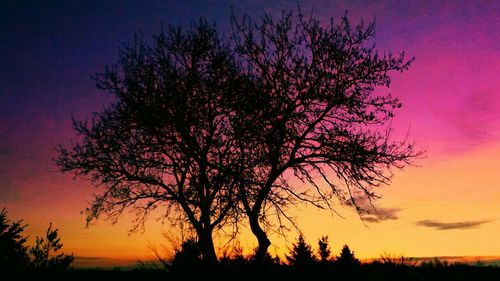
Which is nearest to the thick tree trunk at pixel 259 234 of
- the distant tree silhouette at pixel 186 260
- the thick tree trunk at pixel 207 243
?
the thick tree trunk at pixel 207 243

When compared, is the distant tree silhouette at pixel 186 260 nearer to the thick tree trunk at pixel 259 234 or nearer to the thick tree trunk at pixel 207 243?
the thick tree trunk at pixel 259 234

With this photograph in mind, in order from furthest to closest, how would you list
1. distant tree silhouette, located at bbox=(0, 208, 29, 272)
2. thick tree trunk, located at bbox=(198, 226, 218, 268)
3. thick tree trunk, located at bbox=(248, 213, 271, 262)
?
thick tree trunk, located at bbox=(198, 226, 218, 268) → thick tree trunk, located at bbox=(248, 213, 271, 262) → distant tree silhouette, located at bbox=(0, 208, 29, 272)

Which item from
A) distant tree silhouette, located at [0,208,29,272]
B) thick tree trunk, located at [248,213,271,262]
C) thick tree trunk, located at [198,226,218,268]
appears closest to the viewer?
distant tree silhouette, located at [0,208,29,272]

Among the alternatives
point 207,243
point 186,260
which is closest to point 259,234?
point 207,243

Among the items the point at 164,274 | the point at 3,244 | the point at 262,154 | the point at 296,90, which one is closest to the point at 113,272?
the point at 164,274

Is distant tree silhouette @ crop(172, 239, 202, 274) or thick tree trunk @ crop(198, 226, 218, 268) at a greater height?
thick tree trunk @ crop(198, 226, 218, 268)

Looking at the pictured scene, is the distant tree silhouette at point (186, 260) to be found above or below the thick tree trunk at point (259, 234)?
below

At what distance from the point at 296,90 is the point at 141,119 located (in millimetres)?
7146

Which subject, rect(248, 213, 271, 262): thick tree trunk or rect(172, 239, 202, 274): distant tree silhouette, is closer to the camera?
rect(172, 239, 202, 274): distant tree silhouette

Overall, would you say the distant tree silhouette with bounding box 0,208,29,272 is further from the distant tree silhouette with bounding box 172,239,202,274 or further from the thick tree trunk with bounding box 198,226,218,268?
the thick tree trunk with bounding box 198,226,218,268

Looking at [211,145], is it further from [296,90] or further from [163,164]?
[296,90]

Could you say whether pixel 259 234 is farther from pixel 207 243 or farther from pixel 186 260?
pixel 186 260

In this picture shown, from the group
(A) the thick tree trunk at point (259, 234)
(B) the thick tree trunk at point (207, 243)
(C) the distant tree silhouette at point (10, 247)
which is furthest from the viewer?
(B) the thick tree trunk at point (207, 243)

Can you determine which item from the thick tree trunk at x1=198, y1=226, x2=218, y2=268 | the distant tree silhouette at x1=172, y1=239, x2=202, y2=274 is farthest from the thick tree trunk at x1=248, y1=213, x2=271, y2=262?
the distant tree silhouette at x1=172, y1=239, x2=202, y2=274
